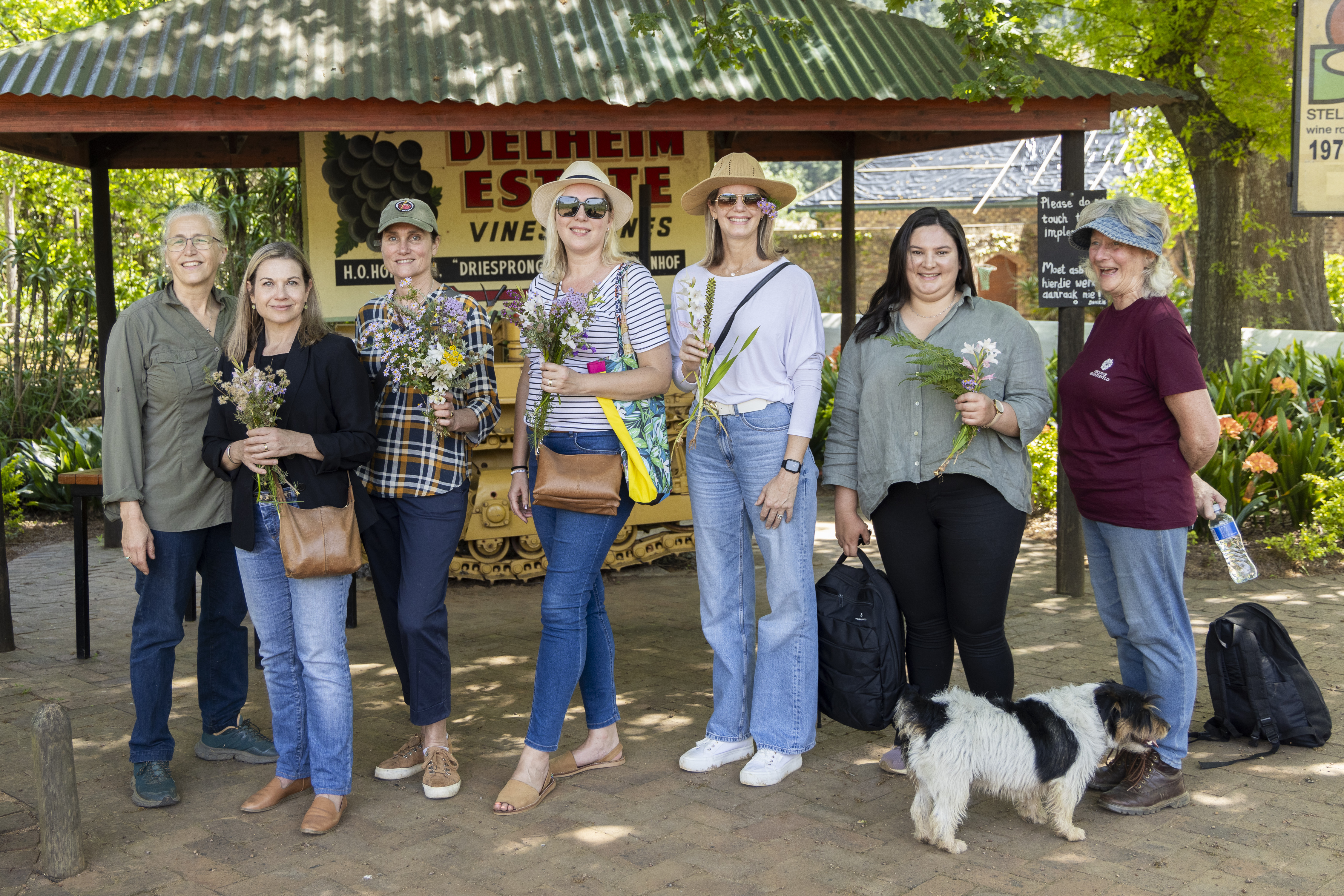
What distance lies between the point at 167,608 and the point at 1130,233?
12.3 feet

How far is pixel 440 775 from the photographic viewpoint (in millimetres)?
4195

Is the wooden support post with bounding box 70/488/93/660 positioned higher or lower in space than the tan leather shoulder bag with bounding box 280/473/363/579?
lower

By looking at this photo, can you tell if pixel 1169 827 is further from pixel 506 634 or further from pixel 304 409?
pixel 506 634

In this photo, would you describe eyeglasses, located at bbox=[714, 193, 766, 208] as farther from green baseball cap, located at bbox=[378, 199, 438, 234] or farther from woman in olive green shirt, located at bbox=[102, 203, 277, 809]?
woman in olive green shirt, located at bbox=[102, 203, 277, 809]

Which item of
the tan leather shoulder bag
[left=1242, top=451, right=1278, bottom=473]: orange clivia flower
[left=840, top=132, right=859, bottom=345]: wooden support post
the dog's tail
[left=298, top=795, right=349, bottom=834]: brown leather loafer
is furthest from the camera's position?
[left=840, top=132, right=859, bottom=345]: wooden support post

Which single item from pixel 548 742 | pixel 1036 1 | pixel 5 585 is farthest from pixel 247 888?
pixel 1036 1

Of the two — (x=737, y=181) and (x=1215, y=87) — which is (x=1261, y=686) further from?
(x=1215, y=87)

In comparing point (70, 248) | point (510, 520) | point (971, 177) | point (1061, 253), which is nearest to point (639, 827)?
point (510, 520)

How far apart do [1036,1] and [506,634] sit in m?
5.19

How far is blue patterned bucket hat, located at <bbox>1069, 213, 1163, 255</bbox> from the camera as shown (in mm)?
3797

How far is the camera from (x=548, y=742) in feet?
13.4

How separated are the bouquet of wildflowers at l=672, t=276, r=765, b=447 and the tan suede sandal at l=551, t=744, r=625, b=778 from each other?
1.34m

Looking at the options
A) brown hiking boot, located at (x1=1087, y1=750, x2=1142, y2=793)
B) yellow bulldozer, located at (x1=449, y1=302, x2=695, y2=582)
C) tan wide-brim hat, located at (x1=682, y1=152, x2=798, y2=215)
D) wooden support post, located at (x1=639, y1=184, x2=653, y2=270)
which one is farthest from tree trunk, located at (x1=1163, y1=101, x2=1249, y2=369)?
tan wide-brim hat, located at (x1=682, y1=152, x2=798, y2=215)

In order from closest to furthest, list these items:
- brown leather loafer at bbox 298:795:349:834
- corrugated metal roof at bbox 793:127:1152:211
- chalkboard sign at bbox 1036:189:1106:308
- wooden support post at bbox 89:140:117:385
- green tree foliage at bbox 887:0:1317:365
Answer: brown leather loafer at bbox 298:795:349:834 → chalkboard sign at bbox 1036:189:1106:308 → wooden support post at bbox 89:140:117:385 → green tree foliage at bbox 887:0:1317:365 → corrugated metal roof at bbox 793:127:1152:211
